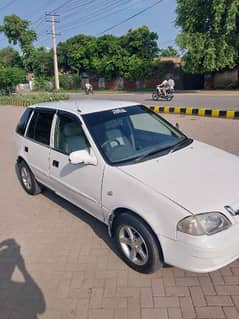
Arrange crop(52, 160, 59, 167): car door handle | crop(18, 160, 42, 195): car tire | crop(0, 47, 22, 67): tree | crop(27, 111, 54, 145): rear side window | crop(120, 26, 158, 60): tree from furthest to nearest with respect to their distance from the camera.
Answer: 1. crop(0, 47, 22, 67): tree
2. crop(120, 26, 158, 60): tree
3. crop(18, 160, 42, 195): car tire
4. crop(27, 111, 54, 145): rear side window
5. crop(52, 160, 59, 167): car door handle

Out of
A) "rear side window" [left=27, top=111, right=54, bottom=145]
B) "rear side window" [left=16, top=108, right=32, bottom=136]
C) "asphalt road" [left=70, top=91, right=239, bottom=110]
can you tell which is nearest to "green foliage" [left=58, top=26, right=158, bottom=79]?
"asphalt road" [left=70, top=91, right=239, bottom=110]

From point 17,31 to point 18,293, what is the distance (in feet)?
204

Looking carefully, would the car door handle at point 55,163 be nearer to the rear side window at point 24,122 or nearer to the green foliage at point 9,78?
the rear side window at point 24,122

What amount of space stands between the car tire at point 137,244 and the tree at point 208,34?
23.0 m

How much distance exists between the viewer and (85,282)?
2.83m

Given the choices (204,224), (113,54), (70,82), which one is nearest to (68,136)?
(204,224)

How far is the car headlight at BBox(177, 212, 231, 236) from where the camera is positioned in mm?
2322

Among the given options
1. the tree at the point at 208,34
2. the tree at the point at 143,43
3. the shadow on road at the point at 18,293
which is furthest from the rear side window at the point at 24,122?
the tree at the point at 143,43

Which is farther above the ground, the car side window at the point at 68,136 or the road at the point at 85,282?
the car side window at the point at 68,136

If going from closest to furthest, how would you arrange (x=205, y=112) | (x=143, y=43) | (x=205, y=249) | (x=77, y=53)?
(x=205, y=249), (x=205, y=112), (x=143, y=43), (x=77, y=53)

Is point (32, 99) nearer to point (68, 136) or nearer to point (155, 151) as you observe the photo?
point (68, 136)

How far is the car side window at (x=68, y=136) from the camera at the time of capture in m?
3.43

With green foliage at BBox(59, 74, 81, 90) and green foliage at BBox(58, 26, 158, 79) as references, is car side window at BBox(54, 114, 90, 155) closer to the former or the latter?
green foliage at BBox(58, 26, 158, 79)

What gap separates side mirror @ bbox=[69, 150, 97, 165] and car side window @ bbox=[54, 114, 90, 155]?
196 millimetres
